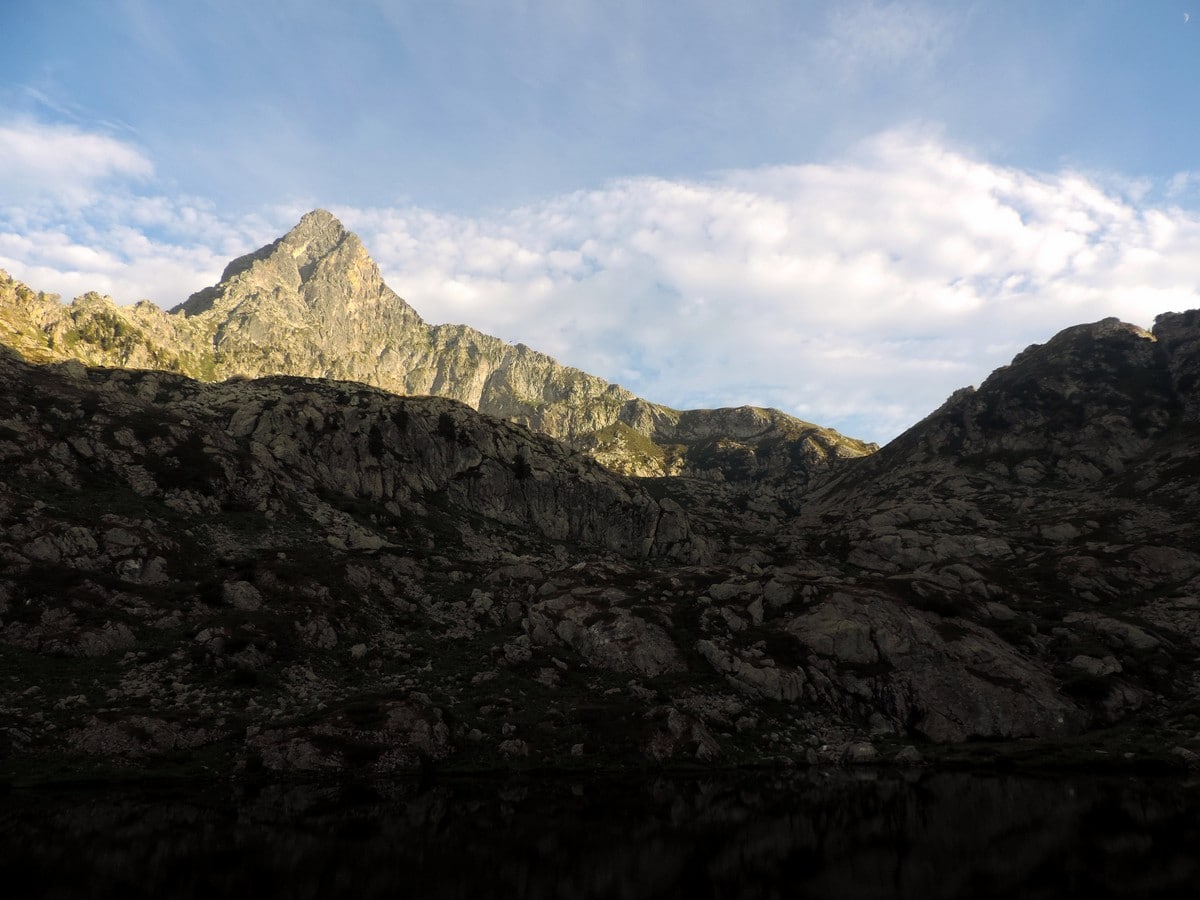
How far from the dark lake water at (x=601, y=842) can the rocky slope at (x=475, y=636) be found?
1186 centimetres

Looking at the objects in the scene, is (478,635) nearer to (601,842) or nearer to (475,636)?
(475,636)

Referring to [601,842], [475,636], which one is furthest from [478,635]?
[601,842]

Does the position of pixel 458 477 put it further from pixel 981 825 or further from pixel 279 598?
pixel 981 825

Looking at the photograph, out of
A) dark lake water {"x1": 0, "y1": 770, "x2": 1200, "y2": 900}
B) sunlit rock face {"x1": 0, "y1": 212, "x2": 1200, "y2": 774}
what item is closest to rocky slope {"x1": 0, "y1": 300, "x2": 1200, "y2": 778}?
sunlit rock face {"x1": 0, "y1": 212, "x2": 1200, "y2": 774}

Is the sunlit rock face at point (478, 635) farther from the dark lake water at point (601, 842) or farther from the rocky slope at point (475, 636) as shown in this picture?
the dark lake water at point (601, 842)

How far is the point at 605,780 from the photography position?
5322cm

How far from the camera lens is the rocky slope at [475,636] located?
57688 millimetres

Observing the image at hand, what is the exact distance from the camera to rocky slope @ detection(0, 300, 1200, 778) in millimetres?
57688

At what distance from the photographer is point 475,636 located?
8681 cm

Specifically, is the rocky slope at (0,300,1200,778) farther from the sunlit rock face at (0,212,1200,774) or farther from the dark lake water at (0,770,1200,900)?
the dark lake water at (0,770,1200,900)

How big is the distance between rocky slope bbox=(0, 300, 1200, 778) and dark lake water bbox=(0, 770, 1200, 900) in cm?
1186

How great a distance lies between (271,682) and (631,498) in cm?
13987

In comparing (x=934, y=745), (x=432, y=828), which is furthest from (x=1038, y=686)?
(x=432, y=828)

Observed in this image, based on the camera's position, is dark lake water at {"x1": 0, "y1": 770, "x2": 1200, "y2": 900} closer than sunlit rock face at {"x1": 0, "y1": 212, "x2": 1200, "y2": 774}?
Yes
